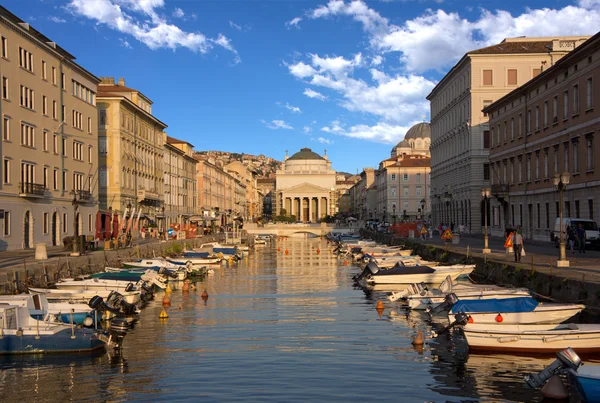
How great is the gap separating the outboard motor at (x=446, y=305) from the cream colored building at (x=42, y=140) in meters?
29.7

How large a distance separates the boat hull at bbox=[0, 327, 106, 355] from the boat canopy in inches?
480

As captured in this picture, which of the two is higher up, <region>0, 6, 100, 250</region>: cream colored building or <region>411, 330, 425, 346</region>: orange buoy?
<region>0, 6, 100, 250</region>: cream colored building

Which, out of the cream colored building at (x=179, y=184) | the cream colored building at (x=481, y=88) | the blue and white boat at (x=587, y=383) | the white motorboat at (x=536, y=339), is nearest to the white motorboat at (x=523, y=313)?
the white motorboat at (x=536, y=339)

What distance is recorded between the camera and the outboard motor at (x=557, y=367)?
15.5 metres

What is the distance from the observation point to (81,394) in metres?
17.3

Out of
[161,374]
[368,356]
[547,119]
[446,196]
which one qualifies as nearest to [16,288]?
[161,374]

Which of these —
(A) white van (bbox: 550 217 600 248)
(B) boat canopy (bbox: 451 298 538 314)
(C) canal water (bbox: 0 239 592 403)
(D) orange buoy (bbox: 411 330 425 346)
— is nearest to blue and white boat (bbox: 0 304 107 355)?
(C) canal water (bbox: 0 239 592 403)

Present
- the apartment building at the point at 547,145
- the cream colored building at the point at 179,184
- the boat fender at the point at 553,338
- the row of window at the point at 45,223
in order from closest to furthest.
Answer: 1. the boat fender at the point at 553,338
2. the apartment building at the point at 547,145
3. the row of window at the point at 45,223
4. the cream colored building at the point at 179,184

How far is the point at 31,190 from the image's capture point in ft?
174

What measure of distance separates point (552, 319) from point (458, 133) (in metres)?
71.1

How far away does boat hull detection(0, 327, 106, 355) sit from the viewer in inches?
843

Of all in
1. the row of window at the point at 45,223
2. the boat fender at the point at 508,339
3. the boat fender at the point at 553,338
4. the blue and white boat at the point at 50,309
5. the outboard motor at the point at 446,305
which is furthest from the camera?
the row of window at the point at 45,223

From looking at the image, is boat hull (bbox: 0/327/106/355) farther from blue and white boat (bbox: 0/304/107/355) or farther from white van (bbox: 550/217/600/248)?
white van (bbox: 550/217/600/248)

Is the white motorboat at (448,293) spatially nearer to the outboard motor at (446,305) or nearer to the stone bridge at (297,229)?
the outboard motor at (446,305)
